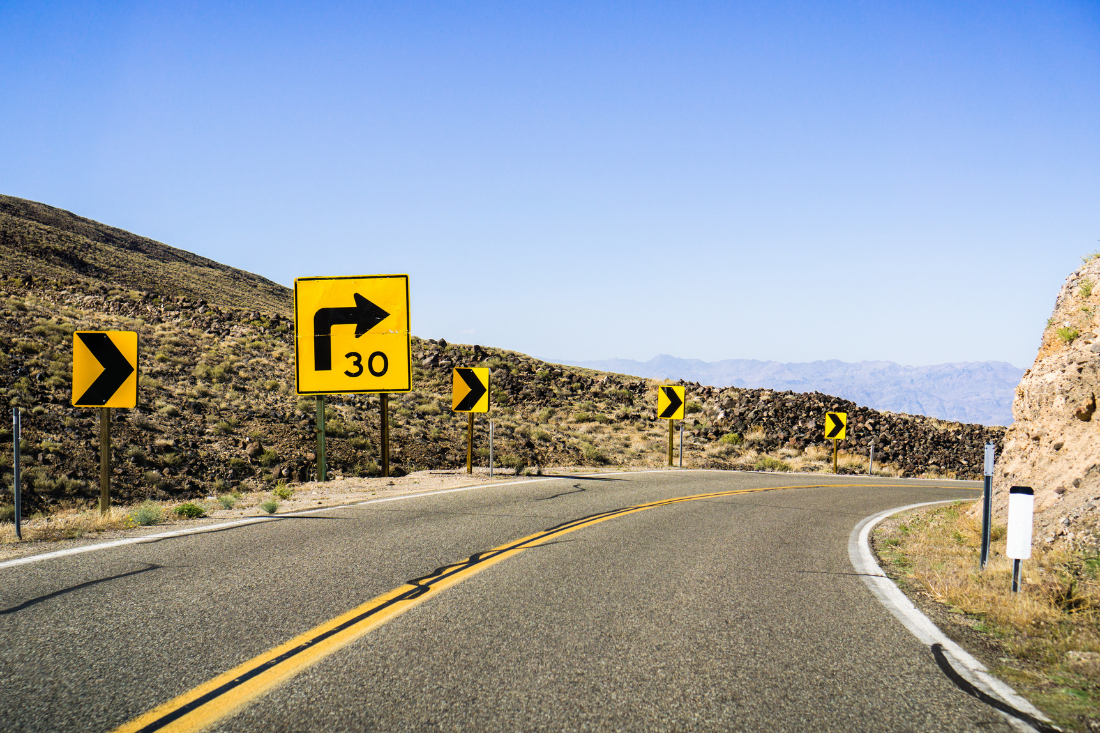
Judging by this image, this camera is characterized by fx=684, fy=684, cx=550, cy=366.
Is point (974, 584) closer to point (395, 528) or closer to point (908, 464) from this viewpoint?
point (395, 528)

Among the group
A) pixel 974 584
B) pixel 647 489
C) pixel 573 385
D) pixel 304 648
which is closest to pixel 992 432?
pixel 573 385

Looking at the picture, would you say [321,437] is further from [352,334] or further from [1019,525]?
Result: [1019,525]

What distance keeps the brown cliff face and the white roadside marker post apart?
7.95 ft

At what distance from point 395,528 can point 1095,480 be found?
915 centimetres

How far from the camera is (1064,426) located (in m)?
10.5

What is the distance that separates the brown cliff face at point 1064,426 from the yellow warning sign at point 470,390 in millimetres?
11449

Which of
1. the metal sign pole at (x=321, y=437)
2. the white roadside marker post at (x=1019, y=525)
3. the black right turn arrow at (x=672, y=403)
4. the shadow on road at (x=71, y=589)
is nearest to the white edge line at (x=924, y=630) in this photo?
the white roadside marker post at (x=1019, y=525)

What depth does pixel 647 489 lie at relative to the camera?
15.3 metres

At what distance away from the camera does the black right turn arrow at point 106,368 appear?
9820 millimetres

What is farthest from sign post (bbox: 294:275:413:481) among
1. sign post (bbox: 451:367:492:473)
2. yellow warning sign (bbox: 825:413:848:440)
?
yellow warning sign (bbox: 825:413:848:440)

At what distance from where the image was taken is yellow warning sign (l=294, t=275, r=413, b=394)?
14.9 m

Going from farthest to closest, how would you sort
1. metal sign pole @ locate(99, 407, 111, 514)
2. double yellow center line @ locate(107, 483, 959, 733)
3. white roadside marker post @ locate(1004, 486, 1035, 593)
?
metal sign pole @ locate(99, 407, 111, 514), white roadside marker post @ locate(1004, 486, 1035, 593), double yellow center line @ locate(107, 483, 959, 733)

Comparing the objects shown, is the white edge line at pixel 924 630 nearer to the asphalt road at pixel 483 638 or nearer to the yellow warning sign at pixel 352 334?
the asphalt road at pixel 483 638

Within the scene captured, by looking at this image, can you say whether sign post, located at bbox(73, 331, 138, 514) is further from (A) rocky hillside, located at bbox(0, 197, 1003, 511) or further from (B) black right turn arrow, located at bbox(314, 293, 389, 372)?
(A) rocky hillside, located at bbox(0, 197, 1003, 511)
